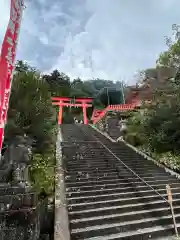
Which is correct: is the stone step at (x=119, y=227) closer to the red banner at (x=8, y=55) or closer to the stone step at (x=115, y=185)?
the stone step at (x=115, y=185)

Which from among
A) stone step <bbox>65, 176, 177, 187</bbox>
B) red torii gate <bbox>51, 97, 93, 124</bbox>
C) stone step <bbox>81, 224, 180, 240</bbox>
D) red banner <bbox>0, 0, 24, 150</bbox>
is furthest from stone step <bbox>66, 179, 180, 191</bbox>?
red torii gate <bbox>51, 97, 93, 124</bbox>

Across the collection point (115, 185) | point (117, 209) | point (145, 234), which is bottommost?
point (145, 234)

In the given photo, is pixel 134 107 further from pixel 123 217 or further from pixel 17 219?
pixel 17 219

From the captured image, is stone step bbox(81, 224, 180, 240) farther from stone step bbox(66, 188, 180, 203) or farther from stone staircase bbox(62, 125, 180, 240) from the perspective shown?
stone step bbox(66, 188, 180, 203)

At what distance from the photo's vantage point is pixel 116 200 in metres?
6.14

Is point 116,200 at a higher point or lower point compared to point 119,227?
higher

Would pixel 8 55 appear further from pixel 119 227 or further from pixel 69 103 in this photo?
pixel 69 103

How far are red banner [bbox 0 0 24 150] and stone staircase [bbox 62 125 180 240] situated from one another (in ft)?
9.21

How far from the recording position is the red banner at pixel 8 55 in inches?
161

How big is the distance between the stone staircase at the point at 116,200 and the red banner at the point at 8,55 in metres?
2.81

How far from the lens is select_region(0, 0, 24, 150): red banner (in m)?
4.10

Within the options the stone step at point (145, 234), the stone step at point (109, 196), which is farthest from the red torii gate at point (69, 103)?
the stone step at point (145, 234)

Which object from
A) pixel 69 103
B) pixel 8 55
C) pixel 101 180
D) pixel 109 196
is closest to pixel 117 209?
pixel 109 196

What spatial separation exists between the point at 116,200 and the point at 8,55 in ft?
14.6
